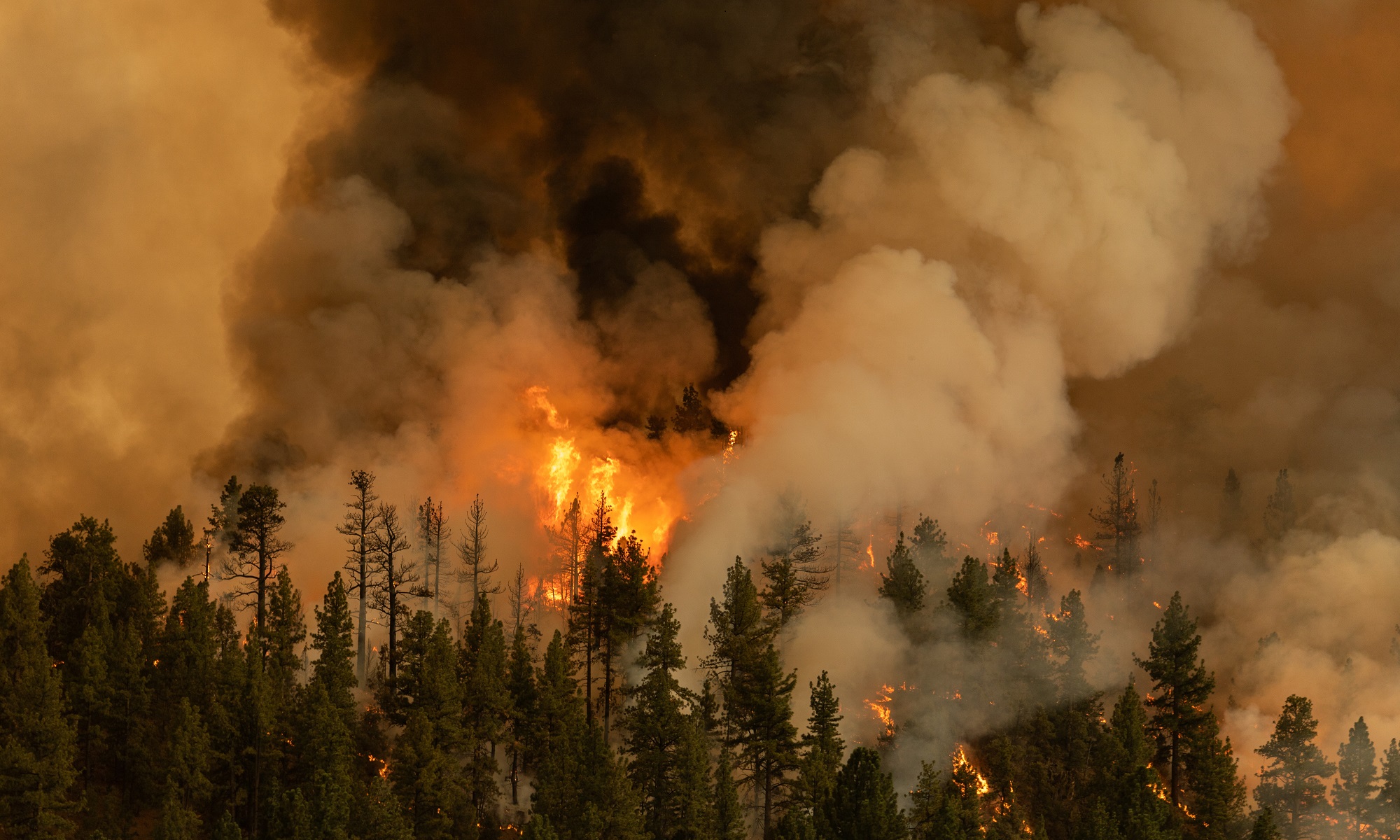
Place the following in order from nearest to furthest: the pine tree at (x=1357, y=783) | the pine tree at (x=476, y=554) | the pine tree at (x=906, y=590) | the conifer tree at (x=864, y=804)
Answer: the conifer tree at (x=864, y=804), the pine tree at (x=1357, y=783), the pine tree at (x=906, y=590), the pine tree at (x=476, y=554)

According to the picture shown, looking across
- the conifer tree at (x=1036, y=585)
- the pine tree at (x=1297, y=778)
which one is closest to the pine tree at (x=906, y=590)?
the pine tree at (x=1297, y=778)

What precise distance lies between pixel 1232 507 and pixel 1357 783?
3948cm

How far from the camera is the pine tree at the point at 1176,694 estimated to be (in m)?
66.8

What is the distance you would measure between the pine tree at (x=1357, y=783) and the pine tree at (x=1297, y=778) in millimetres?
636

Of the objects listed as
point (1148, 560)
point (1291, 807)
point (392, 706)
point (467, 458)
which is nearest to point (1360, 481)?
point (1148, 560)

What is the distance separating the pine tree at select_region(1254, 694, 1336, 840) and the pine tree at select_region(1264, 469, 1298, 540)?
3410 cm

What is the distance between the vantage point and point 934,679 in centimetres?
6862

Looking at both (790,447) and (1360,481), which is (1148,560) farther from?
(790,447)

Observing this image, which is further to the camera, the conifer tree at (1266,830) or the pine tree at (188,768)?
the conifer tree at (1266,830)

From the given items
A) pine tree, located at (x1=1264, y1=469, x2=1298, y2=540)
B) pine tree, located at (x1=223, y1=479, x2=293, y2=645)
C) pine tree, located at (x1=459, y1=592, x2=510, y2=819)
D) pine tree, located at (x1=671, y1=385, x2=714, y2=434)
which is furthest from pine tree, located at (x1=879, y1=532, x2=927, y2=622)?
pine tree, located at (x1=1264, y1=469, x2=1298, y2=540)

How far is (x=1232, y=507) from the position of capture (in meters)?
104

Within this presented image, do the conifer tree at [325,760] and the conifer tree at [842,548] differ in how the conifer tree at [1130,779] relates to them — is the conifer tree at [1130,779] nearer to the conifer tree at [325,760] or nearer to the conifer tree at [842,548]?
the conifer tree at [842,548]

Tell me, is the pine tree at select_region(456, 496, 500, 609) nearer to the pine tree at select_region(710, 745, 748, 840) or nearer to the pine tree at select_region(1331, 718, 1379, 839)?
the pine tree at select_region(710, 745, 748, 840)

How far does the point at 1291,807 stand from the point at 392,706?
39.0 metres
